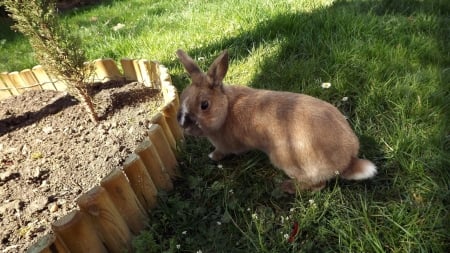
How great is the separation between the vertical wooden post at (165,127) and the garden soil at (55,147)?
1.17 feet

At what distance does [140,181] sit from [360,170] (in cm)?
152

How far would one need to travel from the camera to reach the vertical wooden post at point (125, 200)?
98.3 inches

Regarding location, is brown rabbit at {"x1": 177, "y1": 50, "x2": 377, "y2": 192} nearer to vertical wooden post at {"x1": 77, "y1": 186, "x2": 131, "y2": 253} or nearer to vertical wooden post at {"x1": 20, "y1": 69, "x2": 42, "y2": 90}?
vertical wooden post at {"x1": 77, "y1": 186, "x2": 131, "y2": 253}

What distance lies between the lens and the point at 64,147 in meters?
3.48

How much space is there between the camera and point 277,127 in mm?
2713

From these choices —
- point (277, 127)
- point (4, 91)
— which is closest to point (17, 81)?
point (4, 91)

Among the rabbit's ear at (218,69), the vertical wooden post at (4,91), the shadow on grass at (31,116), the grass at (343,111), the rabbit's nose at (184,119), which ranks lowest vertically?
the grass at (343,111)

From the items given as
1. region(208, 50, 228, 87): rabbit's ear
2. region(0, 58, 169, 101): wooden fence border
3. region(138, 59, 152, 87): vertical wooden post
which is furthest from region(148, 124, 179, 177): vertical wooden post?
region(138, 59, 152, 87): vertical wooden post

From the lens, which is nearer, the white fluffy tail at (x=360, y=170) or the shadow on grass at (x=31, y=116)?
the white fluffy tail at (x=360, y=170)

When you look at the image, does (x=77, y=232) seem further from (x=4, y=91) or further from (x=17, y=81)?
(x=4, y=91)

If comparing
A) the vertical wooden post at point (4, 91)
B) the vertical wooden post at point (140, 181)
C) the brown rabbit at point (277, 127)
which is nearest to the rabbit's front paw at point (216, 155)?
the brown rabbit at point (277, 127)

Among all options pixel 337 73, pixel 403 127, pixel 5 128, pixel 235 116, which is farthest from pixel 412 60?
pixel 5 128

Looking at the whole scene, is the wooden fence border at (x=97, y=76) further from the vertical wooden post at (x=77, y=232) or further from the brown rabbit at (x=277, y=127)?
the vertical wooden post at (x=77, y=232)

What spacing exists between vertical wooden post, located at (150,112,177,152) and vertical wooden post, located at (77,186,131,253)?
0.80 meters
